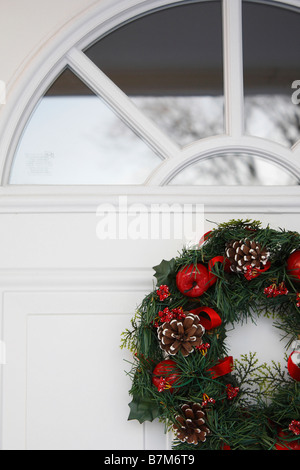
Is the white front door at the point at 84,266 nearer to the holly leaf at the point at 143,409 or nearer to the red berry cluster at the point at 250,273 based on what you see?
the holly leaf at the point at 143,409

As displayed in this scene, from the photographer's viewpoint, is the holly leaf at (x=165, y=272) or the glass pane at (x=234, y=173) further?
the glass pane at (x=234, y=173)

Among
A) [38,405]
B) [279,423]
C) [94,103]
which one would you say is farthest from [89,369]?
[94,103]

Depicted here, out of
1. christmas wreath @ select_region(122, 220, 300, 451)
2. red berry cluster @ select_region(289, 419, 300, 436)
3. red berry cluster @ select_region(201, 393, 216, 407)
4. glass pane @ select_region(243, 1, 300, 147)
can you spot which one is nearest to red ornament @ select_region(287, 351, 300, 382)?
christmas wreath @ select_region(122, 220, 300, 451)

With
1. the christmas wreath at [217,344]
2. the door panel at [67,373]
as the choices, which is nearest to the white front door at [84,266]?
the door panel at [67,373]

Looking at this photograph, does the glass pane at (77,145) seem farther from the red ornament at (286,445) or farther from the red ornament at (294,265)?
the red ornament at (286,445)

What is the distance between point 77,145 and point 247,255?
1.93 ft

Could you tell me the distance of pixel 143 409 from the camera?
3.24 feet

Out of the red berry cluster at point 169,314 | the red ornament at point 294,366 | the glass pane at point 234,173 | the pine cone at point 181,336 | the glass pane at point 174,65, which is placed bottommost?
the red ornament at point 294,366

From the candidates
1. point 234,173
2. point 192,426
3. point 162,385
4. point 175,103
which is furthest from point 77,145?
point 192,426

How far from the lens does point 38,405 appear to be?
42.3 inches

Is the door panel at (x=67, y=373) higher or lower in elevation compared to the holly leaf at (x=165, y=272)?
lower

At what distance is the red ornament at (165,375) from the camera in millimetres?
917

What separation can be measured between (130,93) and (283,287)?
70 cm

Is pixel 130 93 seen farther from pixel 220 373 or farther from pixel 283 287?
pixel 220 373
